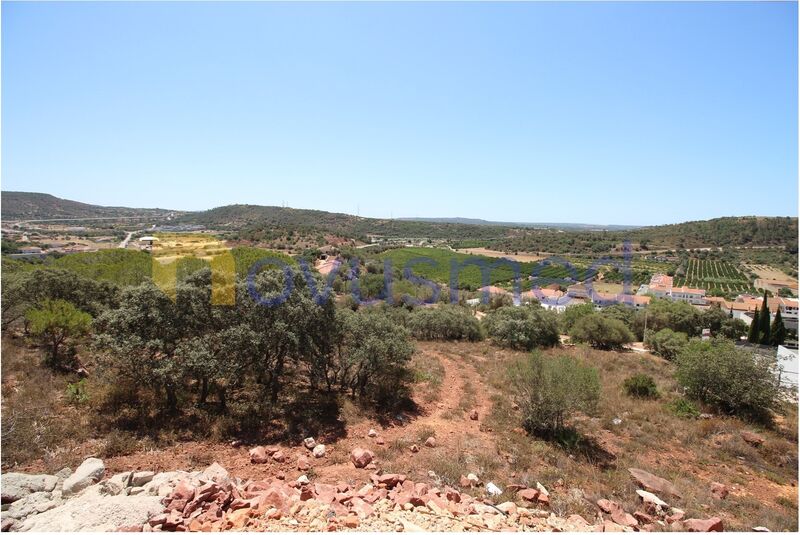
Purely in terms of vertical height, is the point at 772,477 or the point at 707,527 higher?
the point at 707,527

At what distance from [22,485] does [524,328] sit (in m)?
21.4

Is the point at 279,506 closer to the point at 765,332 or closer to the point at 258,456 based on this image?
the point at 258,456

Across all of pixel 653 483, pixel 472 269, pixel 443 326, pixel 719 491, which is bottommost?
pixel 443 326

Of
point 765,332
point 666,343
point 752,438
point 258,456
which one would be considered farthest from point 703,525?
point 765,332

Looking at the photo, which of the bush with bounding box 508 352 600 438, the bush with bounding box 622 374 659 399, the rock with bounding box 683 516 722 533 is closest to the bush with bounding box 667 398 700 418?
the bush with bounding box 622 374 659 399

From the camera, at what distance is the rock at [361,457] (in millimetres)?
7137

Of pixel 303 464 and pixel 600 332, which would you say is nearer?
pixel 303 464

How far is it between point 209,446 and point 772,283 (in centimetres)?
8809

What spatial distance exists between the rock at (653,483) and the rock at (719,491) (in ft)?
3.12

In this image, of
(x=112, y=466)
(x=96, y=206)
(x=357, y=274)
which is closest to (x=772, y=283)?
(x=357, y=274)

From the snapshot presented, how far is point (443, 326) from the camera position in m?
23.6

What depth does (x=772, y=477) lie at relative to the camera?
8188 mm

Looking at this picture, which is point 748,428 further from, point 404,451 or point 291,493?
point 291,493

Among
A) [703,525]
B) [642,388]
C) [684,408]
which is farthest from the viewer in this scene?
[642,388]
